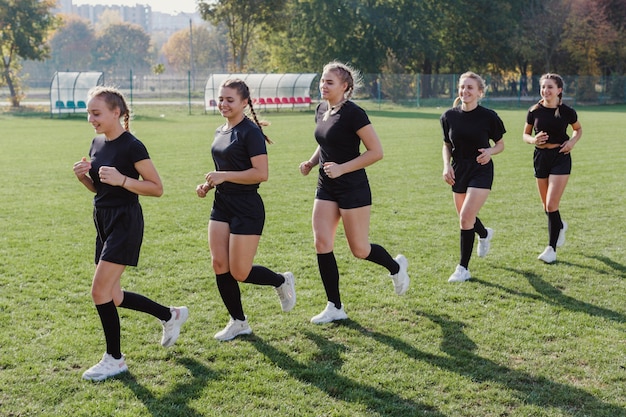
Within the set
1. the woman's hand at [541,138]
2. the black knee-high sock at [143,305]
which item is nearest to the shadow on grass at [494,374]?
the black knee-high sock at [143,305]

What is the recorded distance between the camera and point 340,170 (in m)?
5.09

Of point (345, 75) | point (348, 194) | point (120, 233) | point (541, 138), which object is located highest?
point (345, 75)

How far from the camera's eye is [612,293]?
21.0 feet

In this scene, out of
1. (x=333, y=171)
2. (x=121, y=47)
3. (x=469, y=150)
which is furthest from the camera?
(x=121, y=47)

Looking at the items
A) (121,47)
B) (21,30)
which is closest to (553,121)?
(21,30)

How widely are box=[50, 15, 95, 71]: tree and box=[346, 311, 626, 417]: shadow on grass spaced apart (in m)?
126

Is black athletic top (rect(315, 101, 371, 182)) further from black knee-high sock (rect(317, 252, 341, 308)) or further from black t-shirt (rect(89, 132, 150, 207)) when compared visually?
black t-shirt (rect(89, 132, 150, 207))

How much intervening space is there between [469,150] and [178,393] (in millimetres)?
3800

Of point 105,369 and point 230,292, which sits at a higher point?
point 230,292

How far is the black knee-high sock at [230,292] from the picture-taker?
16.9 ft

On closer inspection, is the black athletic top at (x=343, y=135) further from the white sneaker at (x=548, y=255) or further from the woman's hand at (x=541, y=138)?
the white sneaker at (x=548, y=255)

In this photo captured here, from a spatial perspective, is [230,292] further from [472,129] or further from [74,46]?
[74,46]

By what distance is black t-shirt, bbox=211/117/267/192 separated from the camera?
4828mm

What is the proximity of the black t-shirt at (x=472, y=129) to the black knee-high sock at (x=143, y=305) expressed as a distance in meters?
3.32
